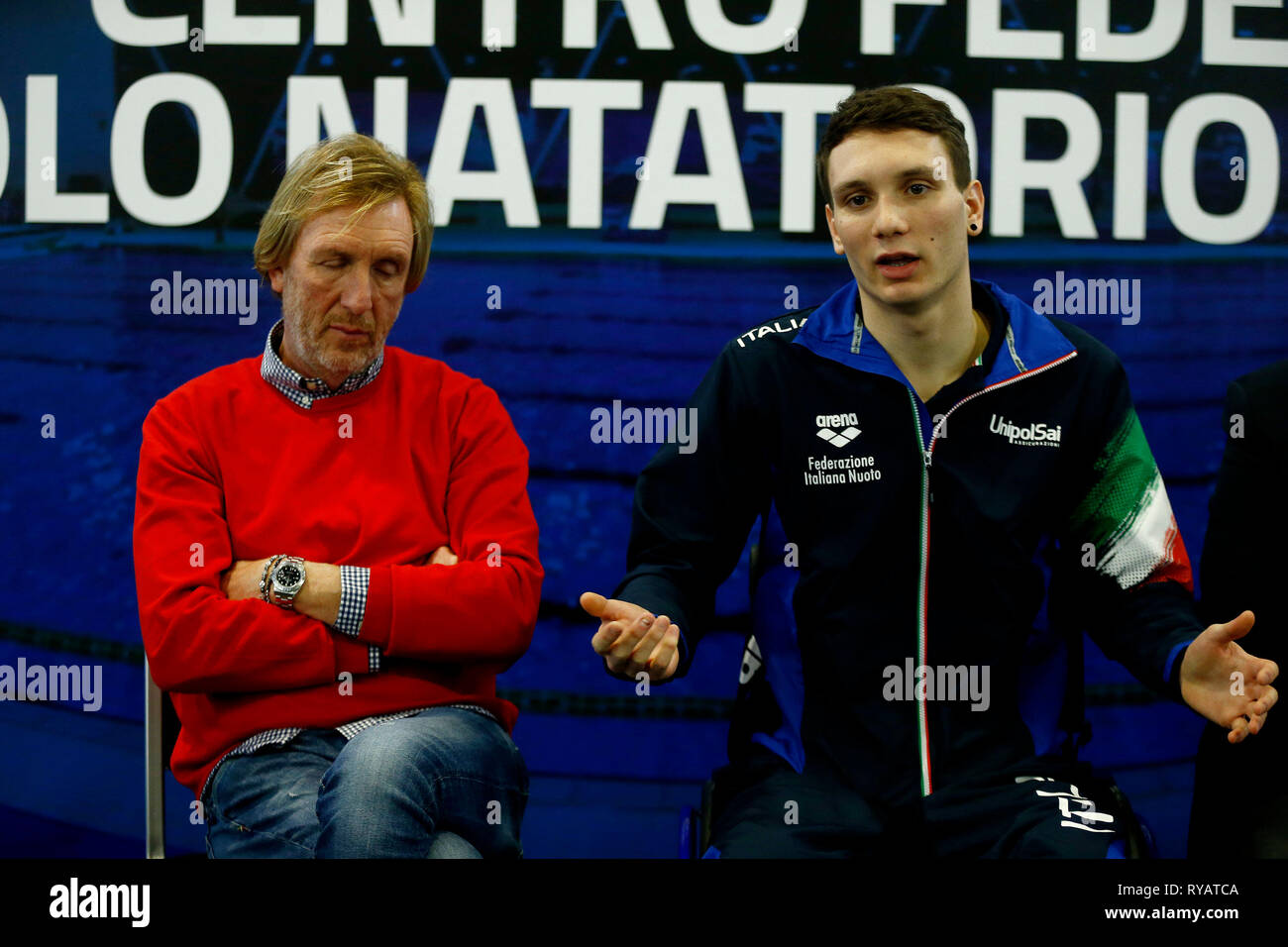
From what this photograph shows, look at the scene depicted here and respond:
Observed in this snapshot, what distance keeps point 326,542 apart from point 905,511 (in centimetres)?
101

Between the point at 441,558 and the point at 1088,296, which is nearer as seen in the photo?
the point at 441,558

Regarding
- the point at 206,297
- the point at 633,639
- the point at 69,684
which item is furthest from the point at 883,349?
the point at 69,684

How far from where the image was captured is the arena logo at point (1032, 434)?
80.2 inches

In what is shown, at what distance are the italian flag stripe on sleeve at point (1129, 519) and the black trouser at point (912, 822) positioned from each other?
40cm

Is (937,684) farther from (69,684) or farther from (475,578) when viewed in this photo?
(69,684)

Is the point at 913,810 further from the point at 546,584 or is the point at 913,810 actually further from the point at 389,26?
the point at 389,26

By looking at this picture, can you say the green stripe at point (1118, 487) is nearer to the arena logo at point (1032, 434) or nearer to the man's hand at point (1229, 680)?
the arena logo at point (1032, 434)

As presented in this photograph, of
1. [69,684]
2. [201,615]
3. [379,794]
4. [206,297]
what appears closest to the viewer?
[379,794]

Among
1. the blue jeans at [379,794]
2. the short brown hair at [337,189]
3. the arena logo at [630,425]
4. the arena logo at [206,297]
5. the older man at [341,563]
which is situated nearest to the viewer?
the blue jeans at [379,794]

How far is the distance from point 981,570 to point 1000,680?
0.19 metres

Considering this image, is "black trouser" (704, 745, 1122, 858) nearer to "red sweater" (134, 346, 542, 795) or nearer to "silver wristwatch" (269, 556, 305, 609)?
"red sweater" (134, 346, 542, 795)

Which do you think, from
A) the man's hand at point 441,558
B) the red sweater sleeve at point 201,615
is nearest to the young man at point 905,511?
the man's hand at point 441,558

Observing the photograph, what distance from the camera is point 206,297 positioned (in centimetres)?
294
